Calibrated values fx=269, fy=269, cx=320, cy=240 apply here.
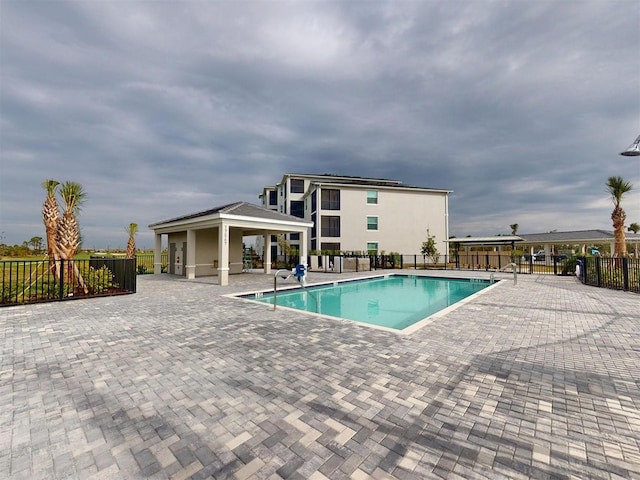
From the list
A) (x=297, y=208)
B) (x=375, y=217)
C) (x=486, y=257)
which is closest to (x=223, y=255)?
(x=375, y=217)

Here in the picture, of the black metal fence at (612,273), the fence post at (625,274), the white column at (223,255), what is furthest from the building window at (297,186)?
the fence post at (625,274)

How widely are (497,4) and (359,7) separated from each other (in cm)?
426

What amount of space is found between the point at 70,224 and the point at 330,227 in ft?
75.3

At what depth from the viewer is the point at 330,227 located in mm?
30734

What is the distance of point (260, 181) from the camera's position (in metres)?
44.6

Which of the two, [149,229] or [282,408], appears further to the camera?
[149,229]

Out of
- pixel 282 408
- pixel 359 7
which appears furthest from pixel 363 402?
pixel 359 7

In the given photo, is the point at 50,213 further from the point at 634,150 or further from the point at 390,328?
the point at 634,150

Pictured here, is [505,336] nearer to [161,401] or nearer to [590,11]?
[161,401]

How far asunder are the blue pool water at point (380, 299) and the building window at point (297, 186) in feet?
76.3

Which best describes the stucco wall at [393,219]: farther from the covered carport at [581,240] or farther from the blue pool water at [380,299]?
the blue pool water at [380,299]

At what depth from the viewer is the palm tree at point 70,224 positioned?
1040 centimetres

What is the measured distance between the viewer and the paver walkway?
7.04 feet

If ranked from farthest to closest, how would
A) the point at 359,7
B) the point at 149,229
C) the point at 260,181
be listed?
the point at 260,181
the point at 149,229
the point at 359,7
